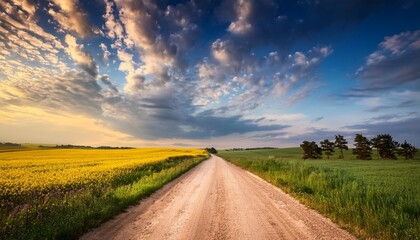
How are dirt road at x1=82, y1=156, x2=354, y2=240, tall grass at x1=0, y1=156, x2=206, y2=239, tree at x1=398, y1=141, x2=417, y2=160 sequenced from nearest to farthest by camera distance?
tall grass at x1=0, y1=156, x2=206, y2=239, dirt road at x1=82, y1=156, x2=354, y2=240, tree at x1=398, y1=141, x2=417, y2=160

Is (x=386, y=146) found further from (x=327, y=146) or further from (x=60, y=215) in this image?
(x=60, y=215)

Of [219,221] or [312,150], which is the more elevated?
[312,150]

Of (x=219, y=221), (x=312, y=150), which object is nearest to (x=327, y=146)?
(x=312, y=150)

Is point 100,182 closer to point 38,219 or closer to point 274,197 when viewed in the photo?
point 38,219

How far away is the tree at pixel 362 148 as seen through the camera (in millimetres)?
80438

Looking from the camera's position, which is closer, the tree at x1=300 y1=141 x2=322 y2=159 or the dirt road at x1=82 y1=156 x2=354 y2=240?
the dirt road at x1=82 y1=156 x2=354 y2=240

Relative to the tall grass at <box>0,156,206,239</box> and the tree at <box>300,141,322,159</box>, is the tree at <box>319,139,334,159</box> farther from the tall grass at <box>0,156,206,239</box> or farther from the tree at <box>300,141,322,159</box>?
the tall grass at <box>0,156,206,239</box>

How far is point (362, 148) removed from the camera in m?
82.4

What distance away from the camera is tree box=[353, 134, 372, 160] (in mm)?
80438

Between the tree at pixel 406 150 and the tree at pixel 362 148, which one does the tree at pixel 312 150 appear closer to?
the tree at pixel 362 148

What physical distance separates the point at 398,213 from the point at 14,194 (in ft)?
45.1

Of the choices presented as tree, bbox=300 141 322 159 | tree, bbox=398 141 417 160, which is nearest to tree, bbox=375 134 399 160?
tree, bbox=398 141 417 160

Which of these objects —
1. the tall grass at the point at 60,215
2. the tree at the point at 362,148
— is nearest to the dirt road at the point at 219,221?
the tall grass at the point at 60,215

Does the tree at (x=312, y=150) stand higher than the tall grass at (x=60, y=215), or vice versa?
the tree at (x=312, y=150)
